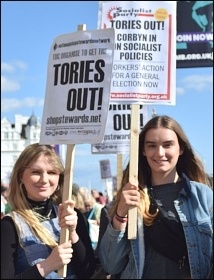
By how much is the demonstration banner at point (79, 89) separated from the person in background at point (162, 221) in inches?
18.3

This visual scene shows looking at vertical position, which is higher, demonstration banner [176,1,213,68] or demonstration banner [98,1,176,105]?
demonstration banner [176,1,213,68]

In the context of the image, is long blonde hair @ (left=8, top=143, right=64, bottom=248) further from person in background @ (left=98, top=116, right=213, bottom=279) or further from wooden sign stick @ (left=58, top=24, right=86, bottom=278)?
person in background @ (left=98, top=116, right=213, bottom=279)

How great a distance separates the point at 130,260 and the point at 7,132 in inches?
3230

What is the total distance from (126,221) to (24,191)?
651mm

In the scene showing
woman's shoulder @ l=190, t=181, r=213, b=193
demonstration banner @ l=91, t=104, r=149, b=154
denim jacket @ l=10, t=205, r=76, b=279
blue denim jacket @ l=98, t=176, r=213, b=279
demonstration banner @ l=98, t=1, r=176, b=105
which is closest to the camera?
denim jacket @ l=10, t=205, r=76, b=279

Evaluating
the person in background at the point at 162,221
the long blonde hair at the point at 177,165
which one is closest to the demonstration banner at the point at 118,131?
the long blonde hair at the point at 177,165

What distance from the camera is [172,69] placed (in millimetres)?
4156

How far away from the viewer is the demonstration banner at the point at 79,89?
10.8 ft

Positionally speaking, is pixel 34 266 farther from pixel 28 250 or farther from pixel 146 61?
pixel 146 61

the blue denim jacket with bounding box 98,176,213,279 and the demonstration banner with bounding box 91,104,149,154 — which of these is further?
the demonstration banner with bounding box 91,104,149,154

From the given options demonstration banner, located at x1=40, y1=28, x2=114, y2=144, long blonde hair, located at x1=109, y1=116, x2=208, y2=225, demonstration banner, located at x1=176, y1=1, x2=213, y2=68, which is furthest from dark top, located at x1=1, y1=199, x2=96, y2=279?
demonstration banner, located at x1=176, y1=1, x2=213, y2=68

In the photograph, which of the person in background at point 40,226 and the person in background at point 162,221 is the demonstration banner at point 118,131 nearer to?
the person in background at point 162,221

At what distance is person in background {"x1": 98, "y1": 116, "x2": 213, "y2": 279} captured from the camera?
11.0ft

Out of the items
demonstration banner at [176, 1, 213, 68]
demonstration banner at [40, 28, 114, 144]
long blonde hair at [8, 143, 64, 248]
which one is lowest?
long blonde hair at [8, 143, 64, 248]
